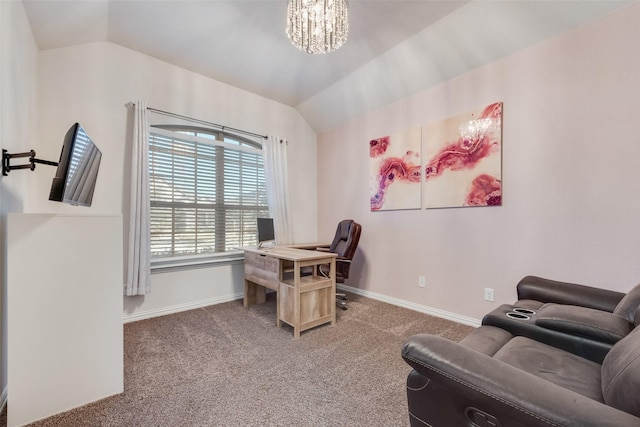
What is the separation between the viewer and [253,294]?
134 inches

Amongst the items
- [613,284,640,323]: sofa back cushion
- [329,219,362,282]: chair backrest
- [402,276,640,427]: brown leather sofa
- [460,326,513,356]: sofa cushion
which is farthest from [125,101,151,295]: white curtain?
[613,284,640,323]: sofa back cushion

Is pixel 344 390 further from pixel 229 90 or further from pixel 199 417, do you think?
pixel 229 90

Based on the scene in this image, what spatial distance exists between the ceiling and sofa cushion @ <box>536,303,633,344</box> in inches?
86.5

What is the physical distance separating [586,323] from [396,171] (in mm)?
2351

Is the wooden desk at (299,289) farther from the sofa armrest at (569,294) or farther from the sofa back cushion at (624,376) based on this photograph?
the sofa back cushion at (624,376)

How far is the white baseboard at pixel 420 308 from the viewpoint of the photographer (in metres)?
2.70

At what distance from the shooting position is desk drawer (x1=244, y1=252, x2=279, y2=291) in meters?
2.75

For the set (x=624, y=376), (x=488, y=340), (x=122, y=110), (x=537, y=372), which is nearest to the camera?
(x=624, y=376)

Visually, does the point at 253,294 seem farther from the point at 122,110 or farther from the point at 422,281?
the point at 122,110

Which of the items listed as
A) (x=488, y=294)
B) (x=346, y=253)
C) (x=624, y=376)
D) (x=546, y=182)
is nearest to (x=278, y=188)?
(x=346, y=253)

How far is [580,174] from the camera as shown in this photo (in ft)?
6.89

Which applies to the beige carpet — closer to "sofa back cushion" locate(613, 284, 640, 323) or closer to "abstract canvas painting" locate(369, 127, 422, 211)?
"sofa back cushion" locate(613, 284, 640, 323)

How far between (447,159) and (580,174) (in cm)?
106

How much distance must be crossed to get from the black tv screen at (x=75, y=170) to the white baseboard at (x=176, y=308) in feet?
4.87
